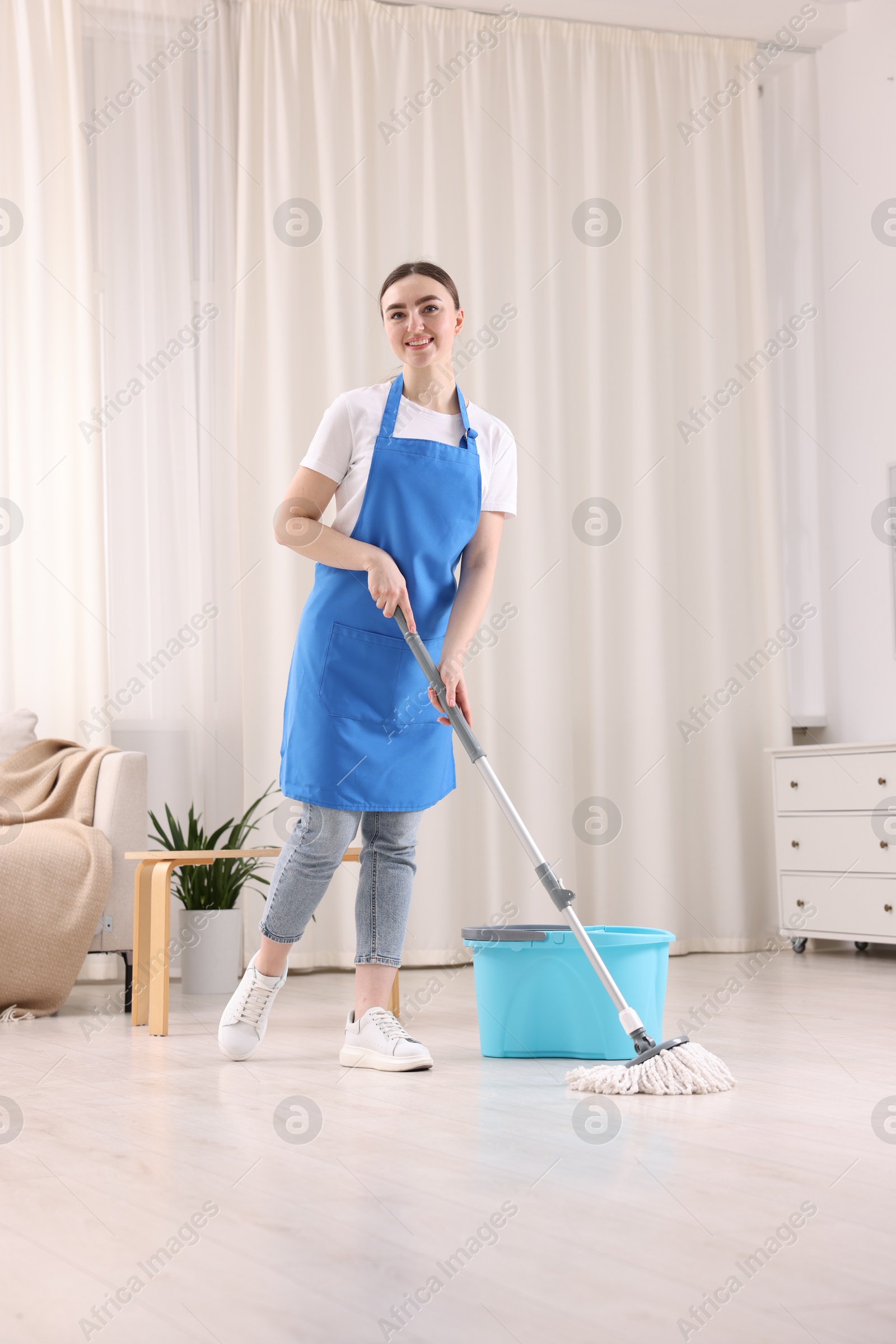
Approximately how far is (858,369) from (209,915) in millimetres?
2826

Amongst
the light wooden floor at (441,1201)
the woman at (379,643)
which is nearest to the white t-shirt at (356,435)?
the woman at (379,643)

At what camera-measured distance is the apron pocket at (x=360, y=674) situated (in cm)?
220

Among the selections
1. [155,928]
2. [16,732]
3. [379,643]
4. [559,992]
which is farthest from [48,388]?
[559,992]

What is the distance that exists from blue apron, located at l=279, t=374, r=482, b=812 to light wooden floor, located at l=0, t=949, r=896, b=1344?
48 centimetres

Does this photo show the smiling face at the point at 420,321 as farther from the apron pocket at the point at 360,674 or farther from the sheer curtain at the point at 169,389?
the sheer curtain at the point at 169,389

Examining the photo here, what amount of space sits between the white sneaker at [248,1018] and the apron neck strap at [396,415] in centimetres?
94

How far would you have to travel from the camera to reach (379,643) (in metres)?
2.21

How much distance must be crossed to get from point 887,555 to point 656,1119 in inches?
121

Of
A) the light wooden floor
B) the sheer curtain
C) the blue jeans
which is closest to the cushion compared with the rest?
the sheer curtain

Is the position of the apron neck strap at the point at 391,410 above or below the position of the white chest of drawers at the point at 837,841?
above

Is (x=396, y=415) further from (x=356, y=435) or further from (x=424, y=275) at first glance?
(x=424, y=275)

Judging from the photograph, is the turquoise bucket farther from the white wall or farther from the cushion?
the white wall

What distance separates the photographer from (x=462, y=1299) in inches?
41.6

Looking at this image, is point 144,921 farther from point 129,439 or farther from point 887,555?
point 887,555
